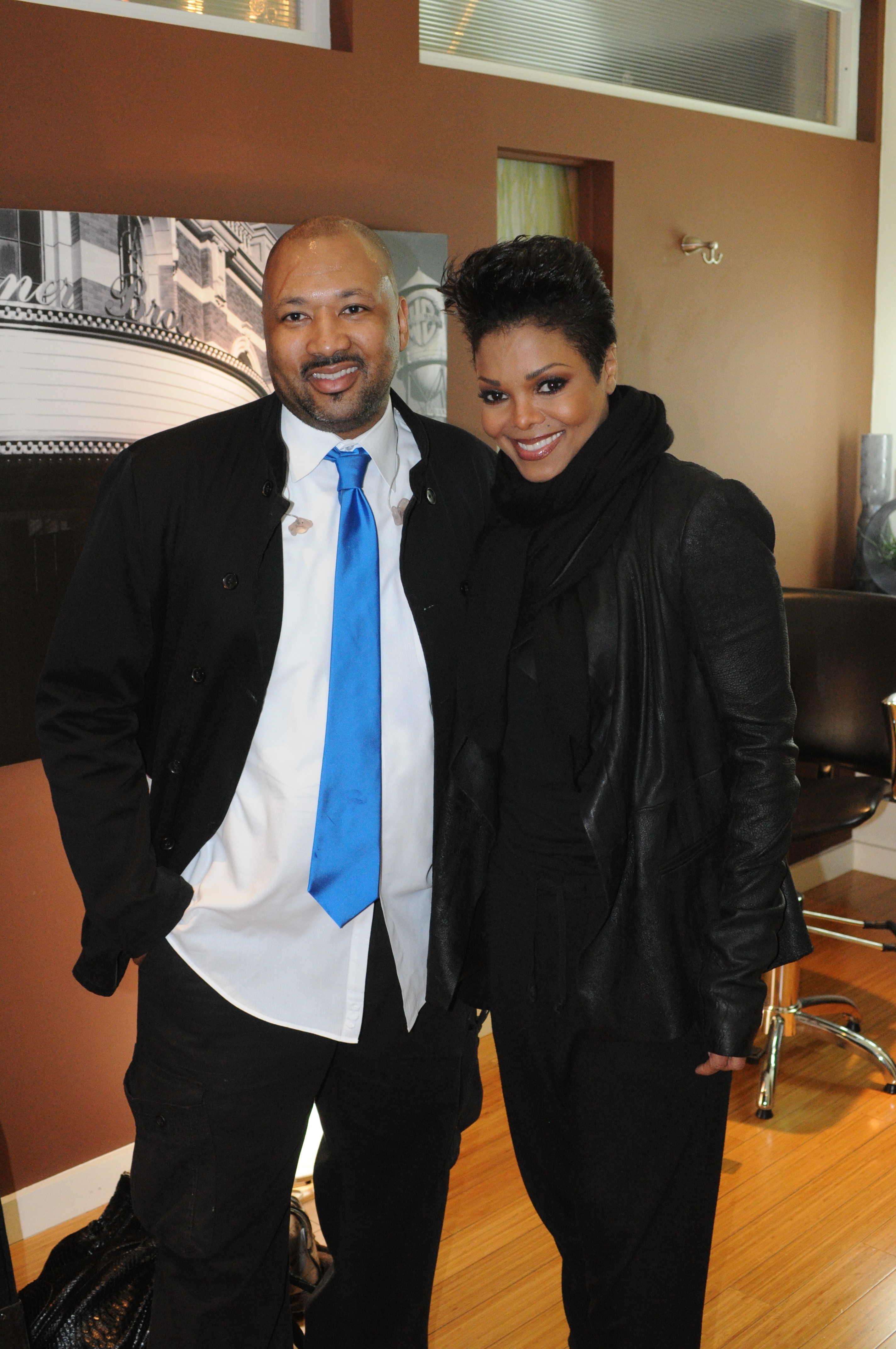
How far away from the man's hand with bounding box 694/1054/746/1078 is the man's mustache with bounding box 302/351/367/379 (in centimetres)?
101

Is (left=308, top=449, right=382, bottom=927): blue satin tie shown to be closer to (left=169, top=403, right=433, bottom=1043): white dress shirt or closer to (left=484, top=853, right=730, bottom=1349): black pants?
(left=169, top=403, right=433, bottom=1043): white dress shirt

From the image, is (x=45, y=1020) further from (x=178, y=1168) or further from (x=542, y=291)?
(x=542, y=291)

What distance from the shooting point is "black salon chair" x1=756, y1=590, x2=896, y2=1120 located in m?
3.32

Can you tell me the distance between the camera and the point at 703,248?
3643 millimetres

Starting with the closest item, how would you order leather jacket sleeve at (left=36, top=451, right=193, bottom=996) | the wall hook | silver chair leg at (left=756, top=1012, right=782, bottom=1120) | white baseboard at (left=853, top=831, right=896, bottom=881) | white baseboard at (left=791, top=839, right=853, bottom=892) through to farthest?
leather jacket sleeve at (left=36, top=451, right=193, bottom=996) → silver chair leg at (left=756, top=1012, right=782, bottom=1120) → the wall hook → white baseboard at (left=791, top=839, right=853, bottom=892) → white baseboard at (left=853, top=831, right=896, bottom=881)

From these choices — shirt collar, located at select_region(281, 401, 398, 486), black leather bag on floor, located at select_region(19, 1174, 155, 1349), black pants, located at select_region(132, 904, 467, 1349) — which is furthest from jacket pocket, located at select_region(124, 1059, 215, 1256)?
shirt collar, located at select_region(281, 401, 398, 486)

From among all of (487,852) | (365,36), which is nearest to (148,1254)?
(487,852)

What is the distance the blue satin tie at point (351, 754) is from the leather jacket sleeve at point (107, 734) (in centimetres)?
21

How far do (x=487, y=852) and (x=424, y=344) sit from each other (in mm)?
1610

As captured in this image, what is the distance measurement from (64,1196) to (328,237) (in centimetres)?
207

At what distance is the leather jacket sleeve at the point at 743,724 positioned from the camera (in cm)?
139

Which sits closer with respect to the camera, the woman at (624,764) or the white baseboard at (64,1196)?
the woman at (624,764)

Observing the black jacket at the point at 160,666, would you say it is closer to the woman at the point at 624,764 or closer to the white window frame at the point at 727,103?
the woman at the point at 624,764

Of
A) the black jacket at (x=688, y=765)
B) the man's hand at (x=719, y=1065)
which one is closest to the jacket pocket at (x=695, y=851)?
the black jacket at (x=688, y=765)
